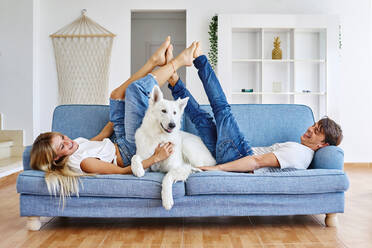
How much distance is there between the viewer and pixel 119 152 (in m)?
2.66

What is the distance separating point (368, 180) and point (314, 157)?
2.24 m

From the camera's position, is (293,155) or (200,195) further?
(293,155)

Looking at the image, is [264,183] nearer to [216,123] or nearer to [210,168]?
[210,168]

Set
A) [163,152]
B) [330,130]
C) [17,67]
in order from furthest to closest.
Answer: [17,67]
[330,130]
[163,152]

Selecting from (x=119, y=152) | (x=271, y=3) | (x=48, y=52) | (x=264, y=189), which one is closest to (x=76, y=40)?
(x=48, y=52)

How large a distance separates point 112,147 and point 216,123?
0.78 m

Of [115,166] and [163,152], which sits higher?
[163,152]

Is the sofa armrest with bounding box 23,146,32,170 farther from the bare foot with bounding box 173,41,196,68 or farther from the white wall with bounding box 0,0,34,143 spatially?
the white wall with bounding box 0,0,34,143

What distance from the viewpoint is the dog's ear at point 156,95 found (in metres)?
2.34

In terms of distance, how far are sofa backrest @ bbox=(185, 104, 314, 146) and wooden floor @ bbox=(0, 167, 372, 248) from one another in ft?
2.15

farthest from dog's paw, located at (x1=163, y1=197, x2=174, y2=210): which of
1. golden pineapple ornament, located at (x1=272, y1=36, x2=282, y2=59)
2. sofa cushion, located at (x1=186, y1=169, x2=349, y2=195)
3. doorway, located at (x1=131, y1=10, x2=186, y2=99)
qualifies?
doorway, located at (x1=131, y1=10, x2=186, y2=99)

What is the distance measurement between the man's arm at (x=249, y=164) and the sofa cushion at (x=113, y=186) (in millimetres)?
367

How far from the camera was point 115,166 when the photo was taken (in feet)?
8.14

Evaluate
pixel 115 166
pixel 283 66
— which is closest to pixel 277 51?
pixel 283 66
